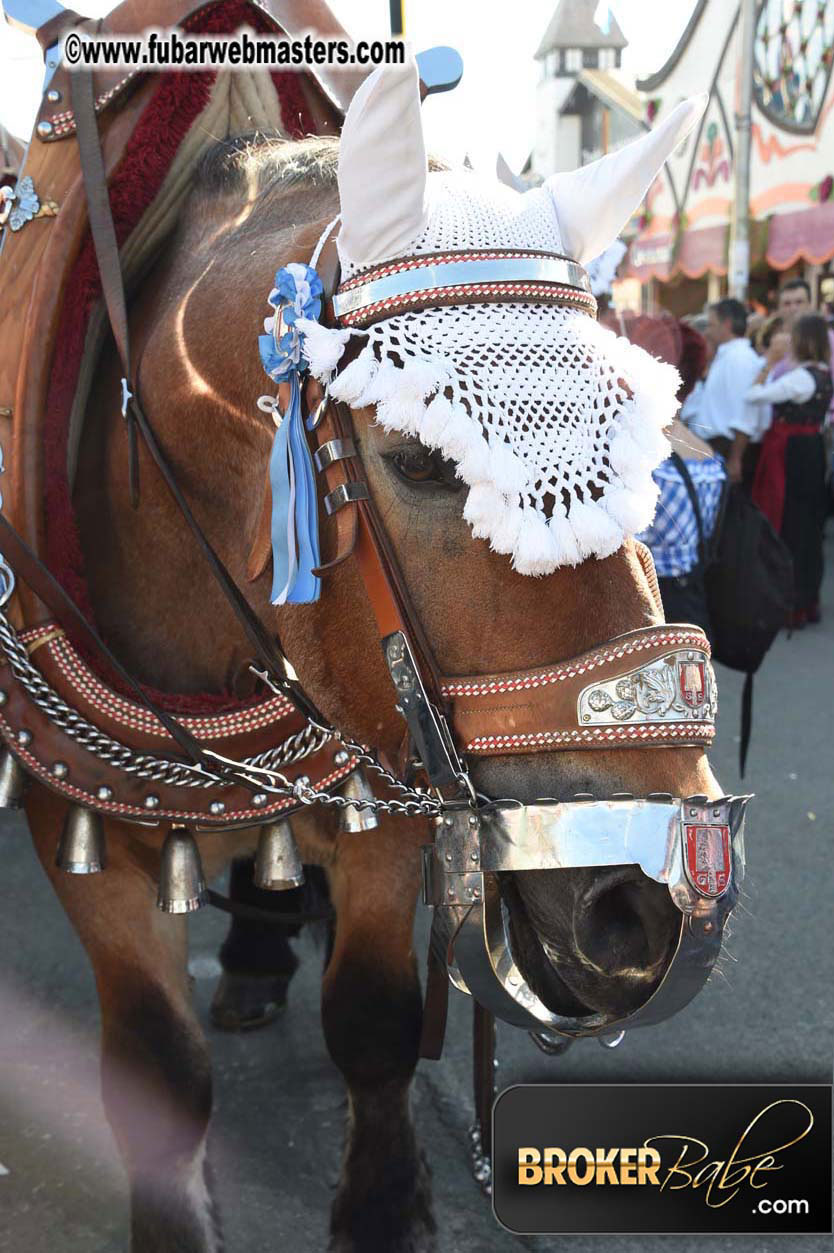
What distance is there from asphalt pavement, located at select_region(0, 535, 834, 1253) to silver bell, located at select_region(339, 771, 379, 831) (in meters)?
0.60

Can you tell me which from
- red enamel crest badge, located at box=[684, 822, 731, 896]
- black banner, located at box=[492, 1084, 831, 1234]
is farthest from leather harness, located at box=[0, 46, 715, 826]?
black banner, located at box=[492, 1084, 831, 1234]

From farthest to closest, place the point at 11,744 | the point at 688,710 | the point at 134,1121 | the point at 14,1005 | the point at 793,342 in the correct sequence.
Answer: the point at 793,342, the point at 14,1005, the point at 134,1121, the point at 11,744, the point at 688,710

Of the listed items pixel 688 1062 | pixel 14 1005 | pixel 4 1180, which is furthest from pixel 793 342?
pixel 4 1180

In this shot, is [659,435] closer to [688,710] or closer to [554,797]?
[688,710]

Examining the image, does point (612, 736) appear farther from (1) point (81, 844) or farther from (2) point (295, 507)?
(1) point (81, 844)

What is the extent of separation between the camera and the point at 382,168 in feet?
4.36

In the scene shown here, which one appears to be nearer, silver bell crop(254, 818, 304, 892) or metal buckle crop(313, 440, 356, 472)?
metal buckle crop(313, 440, 356, 472)

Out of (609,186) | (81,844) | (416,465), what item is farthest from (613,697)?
(81,844)

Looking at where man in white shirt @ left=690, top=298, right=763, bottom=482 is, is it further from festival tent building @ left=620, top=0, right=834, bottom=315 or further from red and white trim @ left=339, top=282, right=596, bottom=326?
red and white trim @ left=339, top=282, right=596, bottom=326

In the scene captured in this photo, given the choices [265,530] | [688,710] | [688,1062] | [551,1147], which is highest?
[265,530]

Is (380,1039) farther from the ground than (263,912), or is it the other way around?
(263,912)

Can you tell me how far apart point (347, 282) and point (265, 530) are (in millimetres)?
335

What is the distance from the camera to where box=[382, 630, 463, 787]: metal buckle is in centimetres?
137

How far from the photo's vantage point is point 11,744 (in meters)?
1.78
